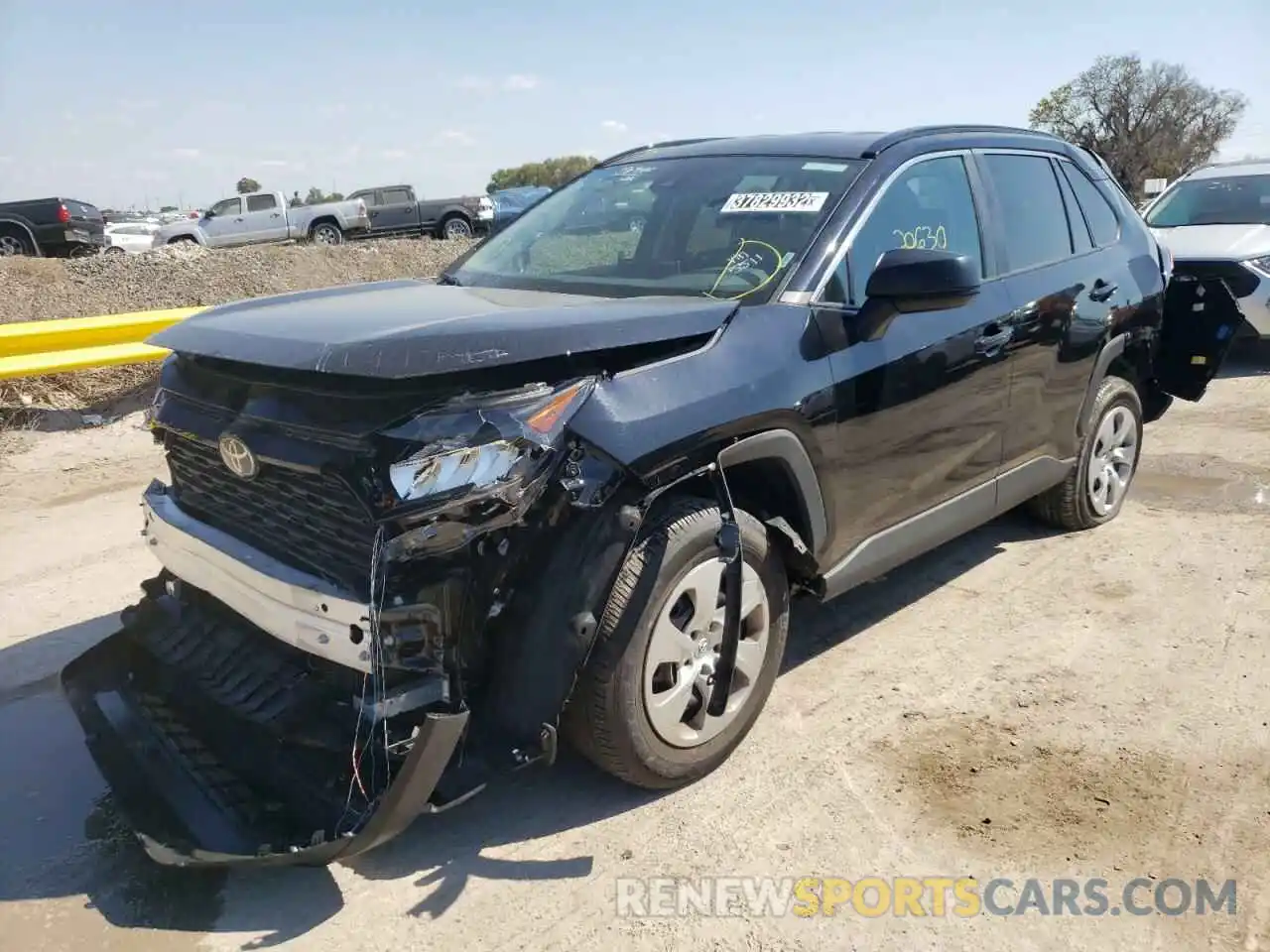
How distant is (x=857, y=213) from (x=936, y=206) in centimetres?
58

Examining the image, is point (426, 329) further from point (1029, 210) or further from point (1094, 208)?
point (1094, 208)

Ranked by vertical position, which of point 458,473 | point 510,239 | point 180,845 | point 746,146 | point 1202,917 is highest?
point 746,146

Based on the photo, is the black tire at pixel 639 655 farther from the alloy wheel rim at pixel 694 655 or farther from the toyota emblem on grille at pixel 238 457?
the toyota emblem on grille at pixel 238 457

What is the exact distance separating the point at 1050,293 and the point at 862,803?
246cm

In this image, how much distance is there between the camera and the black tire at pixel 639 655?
2.66 meters

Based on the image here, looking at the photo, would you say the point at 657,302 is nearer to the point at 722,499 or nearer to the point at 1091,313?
the point at 722,499

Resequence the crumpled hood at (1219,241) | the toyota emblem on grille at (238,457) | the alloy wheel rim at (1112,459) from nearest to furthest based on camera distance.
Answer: the toyota emblem on grille at (238,457), the alloy wheel rim at (1112,459), the crumpled hood at (1219,241)

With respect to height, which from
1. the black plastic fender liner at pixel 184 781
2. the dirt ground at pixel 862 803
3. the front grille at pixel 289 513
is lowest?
the dirt ground at pixel 862 803

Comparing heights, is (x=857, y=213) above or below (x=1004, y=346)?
above

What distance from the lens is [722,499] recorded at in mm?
2914

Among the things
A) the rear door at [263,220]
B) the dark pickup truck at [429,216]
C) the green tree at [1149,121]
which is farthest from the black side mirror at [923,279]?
the green tree at [1149,121]

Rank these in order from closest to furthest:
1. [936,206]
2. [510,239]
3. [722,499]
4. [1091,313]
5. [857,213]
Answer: [722,499] < [857,213] < [936,206] < [510,239] < [1091,313]

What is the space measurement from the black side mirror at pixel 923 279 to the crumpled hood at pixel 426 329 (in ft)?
1.66

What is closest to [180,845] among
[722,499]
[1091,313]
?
[722,499]
